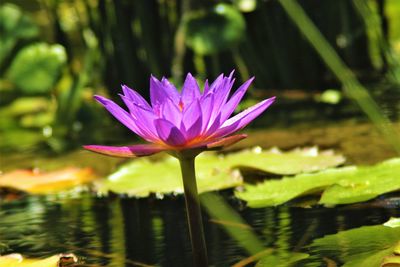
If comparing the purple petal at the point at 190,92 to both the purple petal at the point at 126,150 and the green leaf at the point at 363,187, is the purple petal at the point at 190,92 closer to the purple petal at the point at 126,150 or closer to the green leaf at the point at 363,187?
the purple petal at the point at 126,150

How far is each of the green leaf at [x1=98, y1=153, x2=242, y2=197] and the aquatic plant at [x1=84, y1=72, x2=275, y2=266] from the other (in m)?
0.59

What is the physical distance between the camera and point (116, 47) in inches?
100

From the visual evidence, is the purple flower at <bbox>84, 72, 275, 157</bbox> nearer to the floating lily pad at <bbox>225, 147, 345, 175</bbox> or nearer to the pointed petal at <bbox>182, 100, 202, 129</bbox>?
the pointed petal at <bbox>182, 100, 202, 129</bbox>

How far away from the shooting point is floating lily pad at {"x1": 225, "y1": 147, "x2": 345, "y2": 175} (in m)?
1.51

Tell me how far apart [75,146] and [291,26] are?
0.77 m

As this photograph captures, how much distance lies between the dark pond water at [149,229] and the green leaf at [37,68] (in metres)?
1.03

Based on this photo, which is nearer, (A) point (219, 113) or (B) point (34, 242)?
(A) point (219, 113)

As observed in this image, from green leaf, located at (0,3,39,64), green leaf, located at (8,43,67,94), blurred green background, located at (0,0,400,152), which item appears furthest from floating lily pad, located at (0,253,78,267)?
green leaf, located at (0,3,39,64)

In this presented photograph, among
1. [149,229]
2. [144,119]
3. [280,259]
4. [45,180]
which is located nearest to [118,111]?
[144,119]

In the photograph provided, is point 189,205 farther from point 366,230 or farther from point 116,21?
point 116,21

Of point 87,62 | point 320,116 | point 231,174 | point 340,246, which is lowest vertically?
point 340,246

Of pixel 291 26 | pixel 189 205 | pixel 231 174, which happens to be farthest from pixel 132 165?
pixel 291 26

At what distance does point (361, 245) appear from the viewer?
3.28 feet

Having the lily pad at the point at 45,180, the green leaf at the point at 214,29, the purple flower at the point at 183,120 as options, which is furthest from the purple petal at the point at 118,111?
the green leaf at the point at 214,29
